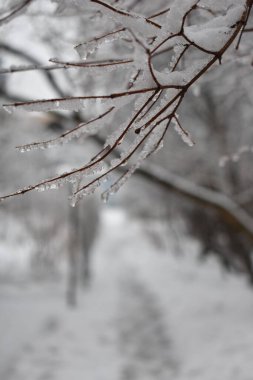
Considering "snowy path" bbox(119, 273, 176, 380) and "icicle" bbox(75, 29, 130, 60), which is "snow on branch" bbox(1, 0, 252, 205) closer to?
"icicle" bbox(75, 29, 130, 60)

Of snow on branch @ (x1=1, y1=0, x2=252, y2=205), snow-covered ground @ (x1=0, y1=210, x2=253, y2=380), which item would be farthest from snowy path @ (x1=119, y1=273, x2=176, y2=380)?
snow on branch @ (x1=1, y1=0, x2=252, y2=205)

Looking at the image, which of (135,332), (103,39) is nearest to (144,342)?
(135,332)

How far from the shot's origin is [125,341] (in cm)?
848

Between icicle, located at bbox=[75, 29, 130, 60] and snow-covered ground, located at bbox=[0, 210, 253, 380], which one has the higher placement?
snow-covered ground, located at bbox=[0, 210, 253, 380]

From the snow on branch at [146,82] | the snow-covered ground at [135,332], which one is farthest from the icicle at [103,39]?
the snow-covered ground at [135,332]

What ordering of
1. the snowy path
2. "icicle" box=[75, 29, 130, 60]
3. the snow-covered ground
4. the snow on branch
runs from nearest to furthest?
the snow on branch → "icicle" box=[75, 29, 130, 60] → the snow-covered ground → the snowy path

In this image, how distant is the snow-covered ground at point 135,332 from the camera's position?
6348 mm

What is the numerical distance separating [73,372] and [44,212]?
13.3 metres

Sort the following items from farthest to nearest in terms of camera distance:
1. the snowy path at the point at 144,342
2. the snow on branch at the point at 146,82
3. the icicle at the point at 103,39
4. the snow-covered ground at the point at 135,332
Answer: the snowy path at the point at 144,342, the snow-covered ground at the point at 135,332, the icicle at the point at 103,39, the snow on branch at the point at 146,82

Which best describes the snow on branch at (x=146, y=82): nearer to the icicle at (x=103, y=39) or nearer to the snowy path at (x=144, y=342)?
the icicle at (x=103, y=39)

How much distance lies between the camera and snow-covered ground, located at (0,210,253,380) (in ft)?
20.8

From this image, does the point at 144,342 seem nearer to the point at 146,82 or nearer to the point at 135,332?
the point at 135,332

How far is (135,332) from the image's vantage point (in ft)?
29.9

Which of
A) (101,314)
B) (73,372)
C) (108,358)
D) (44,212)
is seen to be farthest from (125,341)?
(44,212)
